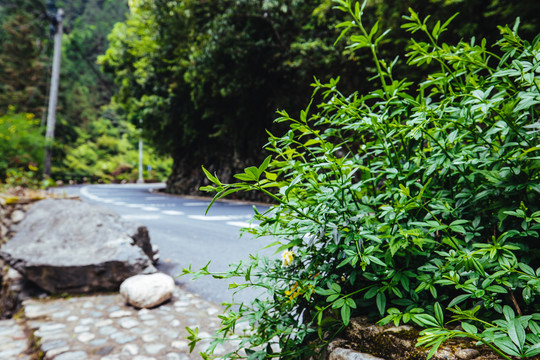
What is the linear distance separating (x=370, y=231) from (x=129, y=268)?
9.07 feet

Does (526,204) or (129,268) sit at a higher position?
(526,204)

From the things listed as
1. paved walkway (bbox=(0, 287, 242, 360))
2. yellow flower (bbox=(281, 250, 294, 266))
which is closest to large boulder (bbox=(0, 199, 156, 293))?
paved walkway (bbox=(0, 287, 242, 360))

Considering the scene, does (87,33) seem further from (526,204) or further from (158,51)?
(526,204)

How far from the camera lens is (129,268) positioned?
3.03m

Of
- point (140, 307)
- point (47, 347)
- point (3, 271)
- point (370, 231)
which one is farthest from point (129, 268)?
point (370, 231)

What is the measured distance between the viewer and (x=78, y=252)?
10.4ft

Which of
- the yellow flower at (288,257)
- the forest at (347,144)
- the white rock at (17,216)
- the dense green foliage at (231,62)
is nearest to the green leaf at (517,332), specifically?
the forest at (347,144)

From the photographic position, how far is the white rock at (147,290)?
267 cm

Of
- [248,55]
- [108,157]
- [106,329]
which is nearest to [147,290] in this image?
[106,329]

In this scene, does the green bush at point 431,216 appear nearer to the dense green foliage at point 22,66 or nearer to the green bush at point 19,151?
the green bush at point 19,151

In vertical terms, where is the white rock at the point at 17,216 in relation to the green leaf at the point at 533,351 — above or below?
below

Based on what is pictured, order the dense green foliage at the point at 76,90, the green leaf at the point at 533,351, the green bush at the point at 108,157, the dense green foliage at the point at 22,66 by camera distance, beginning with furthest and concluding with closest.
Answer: the green bush at the point at 108,157 → the dense green foliage at the point at 76,90 → the dense green foliage at the point at 22,66 → the green leaf at the point at 533,351

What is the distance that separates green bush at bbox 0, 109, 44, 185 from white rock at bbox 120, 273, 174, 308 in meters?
5.80

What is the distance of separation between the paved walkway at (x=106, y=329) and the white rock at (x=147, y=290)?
0.06 m
